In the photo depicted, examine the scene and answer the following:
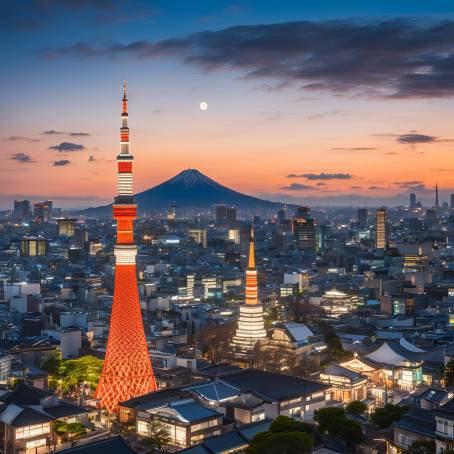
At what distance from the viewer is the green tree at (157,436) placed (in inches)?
530

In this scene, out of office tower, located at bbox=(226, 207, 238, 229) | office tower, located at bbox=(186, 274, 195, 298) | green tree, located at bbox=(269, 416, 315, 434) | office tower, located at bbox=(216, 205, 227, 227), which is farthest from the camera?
office tower, located at bbox=(216, 205, 227, 227)

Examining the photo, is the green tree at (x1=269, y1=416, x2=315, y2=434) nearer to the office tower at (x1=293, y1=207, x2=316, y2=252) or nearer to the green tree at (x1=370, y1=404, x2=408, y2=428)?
the green tree at (x1=370, y1=404, x2=408, y2=428)

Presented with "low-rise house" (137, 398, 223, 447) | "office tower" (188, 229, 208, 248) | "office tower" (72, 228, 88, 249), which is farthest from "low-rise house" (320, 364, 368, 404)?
"office tower" (188, 229, 208, 248)

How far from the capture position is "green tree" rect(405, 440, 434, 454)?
38.5 feet

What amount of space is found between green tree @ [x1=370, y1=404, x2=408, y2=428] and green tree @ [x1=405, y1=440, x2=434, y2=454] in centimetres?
235

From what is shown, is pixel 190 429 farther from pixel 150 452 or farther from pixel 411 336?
pixel 411 336

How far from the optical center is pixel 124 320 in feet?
51.2

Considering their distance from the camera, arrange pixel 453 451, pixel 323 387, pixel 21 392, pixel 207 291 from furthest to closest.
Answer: pixel 207 291 → pixel 323 387 → pixel 21 392 → pixel 453 451

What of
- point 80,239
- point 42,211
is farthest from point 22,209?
point 80,239

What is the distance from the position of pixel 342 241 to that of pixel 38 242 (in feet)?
111

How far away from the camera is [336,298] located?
37.2 metres

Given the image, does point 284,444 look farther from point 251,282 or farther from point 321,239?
point 321,239

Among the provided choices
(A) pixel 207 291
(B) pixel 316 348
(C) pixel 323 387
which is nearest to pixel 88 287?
(A) pixel 207 291

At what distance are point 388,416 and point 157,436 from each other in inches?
174
